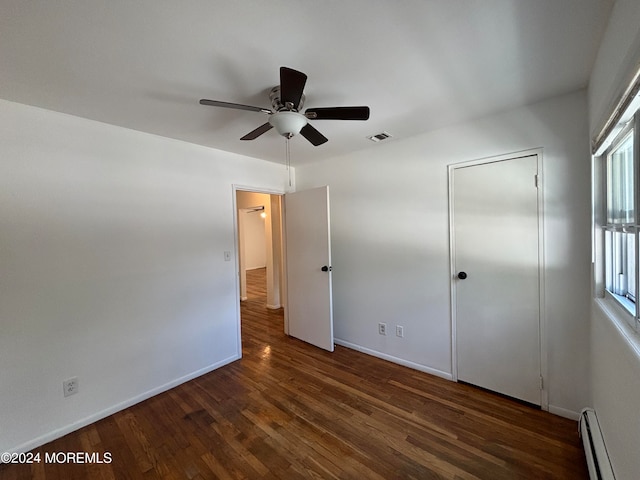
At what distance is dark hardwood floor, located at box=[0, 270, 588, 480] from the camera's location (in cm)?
154

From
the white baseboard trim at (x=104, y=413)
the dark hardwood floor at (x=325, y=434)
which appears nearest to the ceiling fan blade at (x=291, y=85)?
the dark hardwood floor at (x=325, y=434)

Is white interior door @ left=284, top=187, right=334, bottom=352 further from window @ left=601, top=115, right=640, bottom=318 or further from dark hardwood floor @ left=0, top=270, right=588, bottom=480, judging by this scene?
window @ left=601, top=115, right=640, bottom=318

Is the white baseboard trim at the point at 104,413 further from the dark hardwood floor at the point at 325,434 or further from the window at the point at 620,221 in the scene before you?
the window at the point at 620,221

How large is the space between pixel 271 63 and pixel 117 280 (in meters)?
2.08

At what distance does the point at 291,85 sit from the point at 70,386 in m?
2.64

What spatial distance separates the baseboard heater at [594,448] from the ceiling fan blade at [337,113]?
2.11 meters

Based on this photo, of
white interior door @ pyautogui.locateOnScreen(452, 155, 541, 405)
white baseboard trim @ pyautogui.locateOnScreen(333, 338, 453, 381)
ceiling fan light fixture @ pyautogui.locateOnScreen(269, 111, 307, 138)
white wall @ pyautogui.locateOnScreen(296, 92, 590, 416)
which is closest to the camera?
ceiling fan light fixture @ pyautogui.locateOnScreen(269, 111, 307, 138)

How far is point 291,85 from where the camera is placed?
4.38 feet

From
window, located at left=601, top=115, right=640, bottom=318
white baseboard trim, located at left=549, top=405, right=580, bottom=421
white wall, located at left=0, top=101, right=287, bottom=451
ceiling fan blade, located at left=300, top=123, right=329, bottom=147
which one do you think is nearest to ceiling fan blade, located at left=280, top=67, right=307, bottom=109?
ceiling fan blade, located at left=300, top=123, right=329, bottom=147

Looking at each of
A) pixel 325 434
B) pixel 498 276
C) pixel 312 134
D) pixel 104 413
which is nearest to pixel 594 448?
pixel 498 276

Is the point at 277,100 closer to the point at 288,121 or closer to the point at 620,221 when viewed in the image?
the point at 288,121

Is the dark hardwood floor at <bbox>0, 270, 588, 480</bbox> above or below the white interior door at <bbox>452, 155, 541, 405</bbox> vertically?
below

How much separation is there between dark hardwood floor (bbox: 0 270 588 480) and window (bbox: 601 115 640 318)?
3.61ft

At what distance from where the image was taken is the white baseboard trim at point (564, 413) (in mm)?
1849
